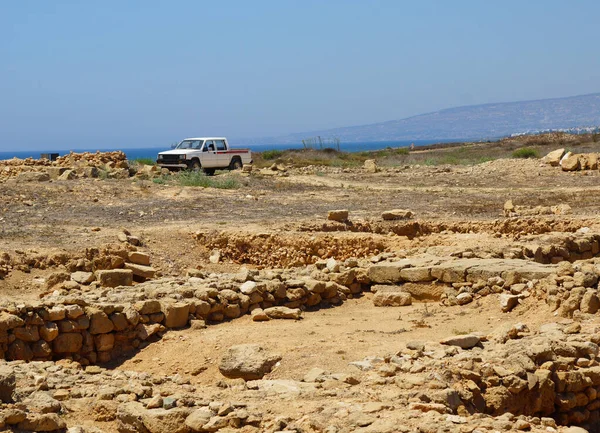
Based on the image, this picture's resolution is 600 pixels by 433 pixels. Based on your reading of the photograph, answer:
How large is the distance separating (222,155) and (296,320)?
24.4 metres

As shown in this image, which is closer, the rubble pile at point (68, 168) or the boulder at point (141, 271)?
the boulder at point (141, 271)

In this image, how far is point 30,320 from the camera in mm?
9438

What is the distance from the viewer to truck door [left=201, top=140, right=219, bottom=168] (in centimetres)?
3384

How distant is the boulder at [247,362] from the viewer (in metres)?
8.44

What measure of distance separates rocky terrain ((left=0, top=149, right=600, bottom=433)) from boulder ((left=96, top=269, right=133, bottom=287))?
0.11 feet

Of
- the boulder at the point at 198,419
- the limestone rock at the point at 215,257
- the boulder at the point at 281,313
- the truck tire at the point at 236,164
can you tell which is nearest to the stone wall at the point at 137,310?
the boulder at the point at 281,313

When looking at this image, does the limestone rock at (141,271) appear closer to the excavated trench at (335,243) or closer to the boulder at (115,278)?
the boulder at (115,278)

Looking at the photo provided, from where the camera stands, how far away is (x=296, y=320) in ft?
35.5

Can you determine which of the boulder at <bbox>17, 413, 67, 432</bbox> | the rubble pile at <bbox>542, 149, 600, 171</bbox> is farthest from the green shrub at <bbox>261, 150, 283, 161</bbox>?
the boulder at <bbox>17, 413, 67, 432</bbox>

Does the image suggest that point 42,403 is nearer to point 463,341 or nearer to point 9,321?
point 9,321

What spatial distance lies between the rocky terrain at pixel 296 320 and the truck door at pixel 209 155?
38.6 feet

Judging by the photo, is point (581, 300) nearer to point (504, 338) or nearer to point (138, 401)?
point (504, 338)

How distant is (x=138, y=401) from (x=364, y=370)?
6.89 ft

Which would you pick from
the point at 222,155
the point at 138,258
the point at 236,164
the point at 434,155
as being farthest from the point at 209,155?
the point at 434,155
